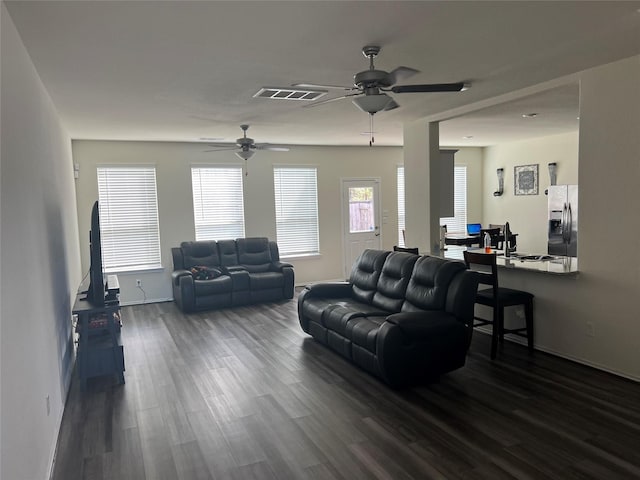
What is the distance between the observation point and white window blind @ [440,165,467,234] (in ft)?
32.9

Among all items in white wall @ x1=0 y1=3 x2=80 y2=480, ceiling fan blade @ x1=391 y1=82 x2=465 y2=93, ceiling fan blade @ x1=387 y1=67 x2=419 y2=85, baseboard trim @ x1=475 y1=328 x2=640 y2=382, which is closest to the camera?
white wall @ x1=0 y1=3 x2=80 y2=480

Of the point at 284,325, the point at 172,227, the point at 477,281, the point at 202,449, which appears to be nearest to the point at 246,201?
the point at 172,227

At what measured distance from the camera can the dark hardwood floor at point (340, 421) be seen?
109 inches

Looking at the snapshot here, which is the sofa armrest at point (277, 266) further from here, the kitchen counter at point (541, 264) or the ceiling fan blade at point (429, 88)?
the ceiling fan blade at point (429, 88)

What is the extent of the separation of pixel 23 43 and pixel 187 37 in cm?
103

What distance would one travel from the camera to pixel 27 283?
105 inches

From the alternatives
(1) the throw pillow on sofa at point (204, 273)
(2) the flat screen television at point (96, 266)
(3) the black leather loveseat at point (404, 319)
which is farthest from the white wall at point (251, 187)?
(3) the black leather loveseat at point (404, 319)

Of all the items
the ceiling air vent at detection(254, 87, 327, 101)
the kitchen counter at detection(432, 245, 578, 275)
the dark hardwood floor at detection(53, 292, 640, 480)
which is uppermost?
the ceiling air vent at detection(254, 87, 327, 101)

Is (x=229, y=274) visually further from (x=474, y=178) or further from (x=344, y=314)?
(x=474, y=178)

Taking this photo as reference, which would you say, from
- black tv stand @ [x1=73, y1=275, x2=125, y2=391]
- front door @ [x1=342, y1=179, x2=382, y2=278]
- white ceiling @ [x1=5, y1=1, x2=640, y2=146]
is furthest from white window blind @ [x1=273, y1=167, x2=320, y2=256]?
black tv stand @ [x1=73, y1=275, x2=125, y2=391]

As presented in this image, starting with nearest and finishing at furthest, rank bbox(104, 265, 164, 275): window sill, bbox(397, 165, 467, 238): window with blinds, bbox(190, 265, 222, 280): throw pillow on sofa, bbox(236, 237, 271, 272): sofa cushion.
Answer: bbox(190, 265, 222, 280): throw pillow on sofa
bbox(104, 265, 164, 275): window sill
bbox(236, 237, 271, 272): sofa cushion
bbox(397, 165, 467, 238): window with blinds

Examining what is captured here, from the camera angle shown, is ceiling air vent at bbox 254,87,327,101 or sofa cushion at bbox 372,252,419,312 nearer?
ceiling air vent at bbox 254,87,327,101

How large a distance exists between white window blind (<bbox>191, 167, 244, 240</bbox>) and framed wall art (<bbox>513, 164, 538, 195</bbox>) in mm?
5394

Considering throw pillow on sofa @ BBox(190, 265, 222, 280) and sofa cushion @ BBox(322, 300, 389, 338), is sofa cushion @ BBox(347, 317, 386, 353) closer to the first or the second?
sofa cushion @ BBox(322, 300, 389, 338)
